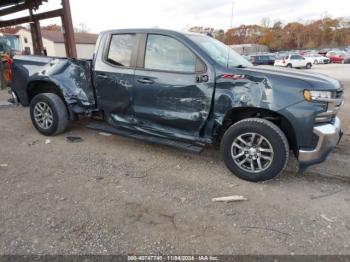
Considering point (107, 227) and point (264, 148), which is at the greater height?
point (264, 148)

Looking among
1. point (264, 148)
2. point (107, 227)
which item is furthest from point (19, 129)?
point (264, 148)

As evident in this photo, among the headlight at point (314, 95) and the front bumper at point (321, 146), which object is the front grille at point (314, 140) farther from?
the headlight at point (314, 95)

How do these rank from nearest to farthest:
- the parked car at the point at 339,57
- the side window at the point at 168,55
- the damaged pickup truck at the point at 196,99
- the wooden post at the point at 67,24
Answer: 1. the damaged pickup truck at the point at 196,99
2. the side window at the point at 168,55
3. the wooden post at the point at 67,24
4. the parked car at the point at 339,57

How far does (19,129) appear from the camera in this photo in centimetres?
591

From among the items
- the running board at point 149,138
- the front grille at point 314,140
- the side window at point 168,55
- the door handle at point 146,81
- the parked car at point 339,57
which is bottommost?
the parked car at point 339,57

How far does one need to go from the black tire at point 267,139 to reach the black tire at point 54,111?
2950 millimetres

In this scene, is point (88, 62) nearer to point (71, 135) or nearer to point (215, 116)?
point (71, 135)

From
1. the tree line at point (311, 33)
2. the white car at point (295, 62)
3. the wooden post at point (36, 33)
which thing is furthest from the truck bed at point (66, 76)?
the tree line at point (311, 33)

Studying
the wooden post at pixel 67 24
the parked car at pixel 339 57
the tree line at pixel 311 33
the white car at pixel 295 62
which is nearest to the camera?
the wooden post at pixel 67 24

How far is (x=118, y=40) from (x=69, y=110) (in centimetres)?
155

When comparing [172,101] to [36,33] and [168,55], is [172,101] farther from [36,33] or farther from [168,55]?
[36,33]

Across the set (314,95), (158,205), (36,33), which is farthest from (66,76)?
(36,33)

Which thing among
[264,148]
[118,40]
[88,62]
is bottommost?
[264,148]

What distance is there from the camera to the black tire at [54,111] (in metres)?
5.09
